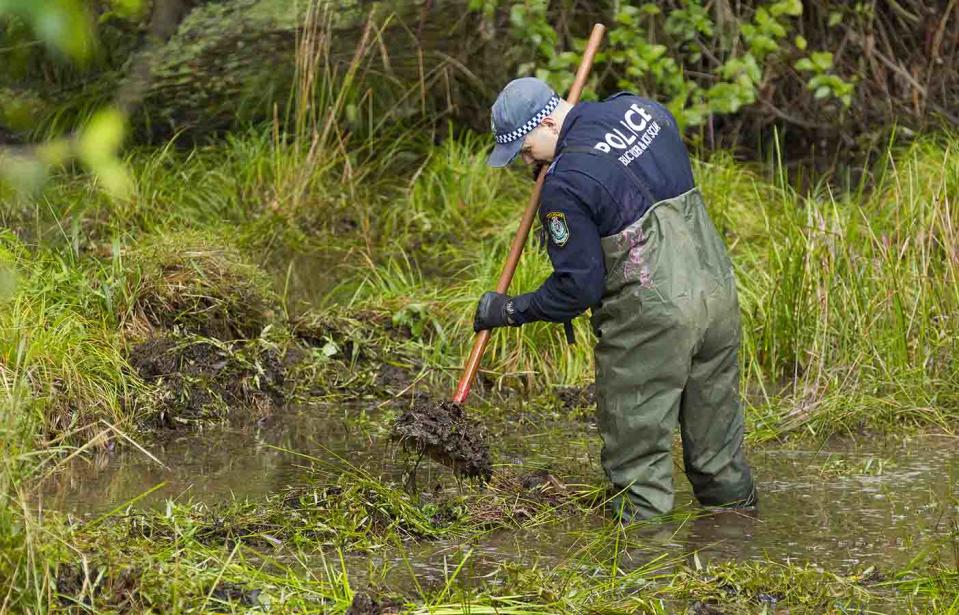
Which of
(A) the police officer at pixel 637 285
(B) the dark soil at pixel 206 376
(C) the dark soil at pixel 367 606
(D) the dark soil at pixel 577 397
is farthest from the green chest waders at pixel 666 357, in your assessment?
(B) the dark soil at pixel 206 376

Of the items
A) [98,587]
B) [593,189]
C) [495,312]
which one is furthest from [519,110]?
[98,587]

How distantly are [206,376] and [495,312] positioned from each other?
1.96m

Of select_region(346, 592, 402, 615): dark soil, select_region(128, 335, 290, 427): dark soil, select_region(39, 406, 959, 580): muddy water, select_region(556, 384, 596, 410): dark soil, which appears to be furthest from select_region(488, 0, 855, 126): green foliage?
select_region(346, 592, 402, 615): dark soil

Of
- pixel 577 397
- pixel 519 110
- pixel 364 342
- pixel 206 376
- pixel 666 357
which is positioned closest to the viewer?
pixel 666 357

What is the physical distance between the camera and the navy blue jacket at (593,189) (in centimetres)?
452

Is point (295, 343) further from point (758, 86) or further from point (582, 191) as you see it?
point (758, 86)

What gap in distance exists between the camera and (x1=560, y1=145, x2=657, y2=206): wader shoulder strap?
4.58 m

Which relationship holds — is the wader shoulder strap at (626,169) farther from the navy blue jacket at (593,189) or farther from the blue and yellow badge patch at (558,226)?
the blue and yellow badge patch at (558,226)

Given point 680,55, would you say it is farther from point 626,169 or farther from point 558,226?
point 558,226

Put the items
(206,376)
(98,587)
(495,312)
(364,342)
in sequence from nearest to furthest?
1. (98,587)
2. (495,312)
3. (206,376)
4. (364,342)

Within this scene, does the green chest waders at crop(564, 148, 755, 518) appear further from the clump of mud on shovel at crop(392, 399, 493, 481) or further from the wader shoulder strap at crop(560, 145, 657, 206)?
the clump of mud on shovel at crop(392, 399, 493, 481)

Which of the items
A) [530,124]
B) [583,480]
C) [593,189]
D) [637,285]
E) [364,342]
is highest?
[530,124]

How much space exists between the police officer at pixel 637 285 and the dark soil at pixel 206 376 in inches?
72.5

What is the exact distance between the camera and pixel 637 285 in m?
4.61
